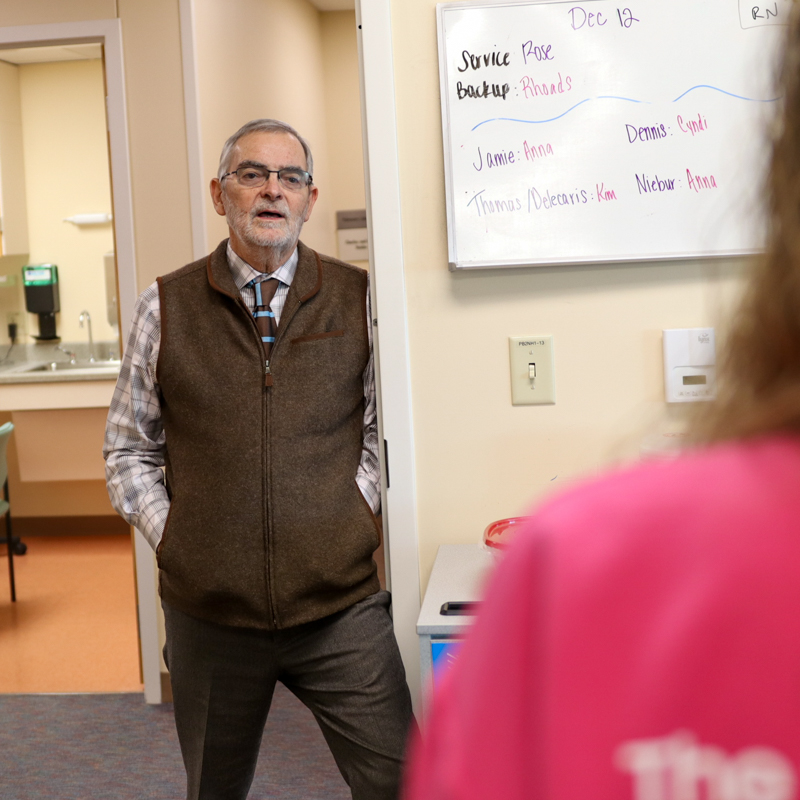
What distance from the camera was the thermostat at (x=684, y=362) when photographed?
1778mm

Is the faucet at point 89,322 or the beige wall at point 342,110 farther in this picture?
the faucet at point 89,322

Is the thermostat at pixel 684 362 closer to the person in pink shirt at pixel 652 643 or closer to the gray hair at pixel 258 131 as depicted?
the gray hair at pixel 258 131

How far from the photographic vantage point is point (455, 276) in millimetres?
1828

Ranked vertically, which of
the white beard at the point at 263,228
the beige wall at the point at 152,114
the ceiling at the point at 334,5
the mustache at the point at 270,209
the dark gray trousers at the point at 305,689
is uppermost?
the ceiling at the point at 334,5

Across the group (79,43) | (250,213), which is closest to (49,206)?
(79,43)

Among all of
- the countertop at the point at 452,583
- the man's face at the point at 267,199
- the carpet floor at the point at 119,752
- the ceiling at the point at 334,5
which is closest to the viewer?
the countertop at the point at 452,583

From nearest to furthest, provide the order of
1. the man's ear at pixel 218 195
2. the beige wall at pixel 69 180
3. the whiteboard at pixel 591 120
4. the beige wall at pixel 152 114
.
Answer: the whiteboard at pixel 591 120
the man's ear at pixel 218 195
the beige wall at pixel 152 114
the beige wall at pixel 69 180

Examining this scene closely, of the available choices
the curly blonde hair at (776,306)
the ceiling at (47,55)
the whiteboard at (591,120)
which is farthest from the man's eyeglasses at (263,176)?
the ceiling at (47,55)

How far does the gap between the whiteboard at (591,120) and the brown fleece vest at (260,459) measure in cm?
38

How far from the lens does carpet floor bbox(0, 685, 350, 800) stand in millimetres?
2750

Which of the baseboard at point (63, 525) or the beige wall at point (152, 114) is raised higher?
the beige wall at point (152, 114)

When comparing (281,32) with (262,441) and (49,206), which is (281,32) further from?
(262,441)

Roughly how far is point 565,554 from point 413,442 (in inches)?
59.9

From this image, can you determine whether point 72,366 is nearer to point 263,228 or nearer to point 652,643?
point 263,228
